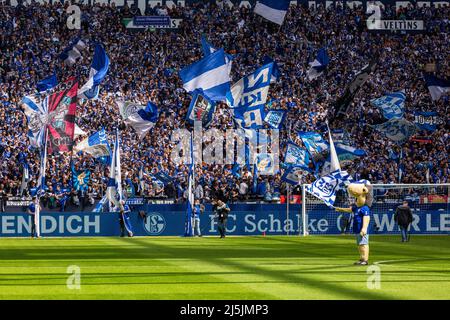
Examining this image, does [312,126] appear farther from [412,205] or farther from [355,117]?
[412,205]

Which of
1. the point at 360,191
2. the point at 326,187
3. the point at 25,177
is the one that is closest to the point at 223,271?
the point at 360,191

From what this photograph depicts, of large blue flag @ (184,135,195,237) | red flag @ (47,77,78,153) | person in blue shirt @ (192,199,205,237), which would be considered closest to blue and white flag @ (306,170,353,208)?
large blue flag @ (184,135,195,237)

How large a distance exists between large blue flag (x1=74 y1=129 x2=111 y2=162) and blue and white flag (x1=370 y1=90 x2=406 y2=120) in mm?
19545

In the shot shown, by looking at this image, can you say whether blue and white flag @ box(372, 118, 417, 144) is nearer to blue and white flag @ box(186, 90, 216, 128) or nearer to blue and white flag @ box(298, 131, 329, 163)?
blue and white flag @ box(298, 131, 329, 163)

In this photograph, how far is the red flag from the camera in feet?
151

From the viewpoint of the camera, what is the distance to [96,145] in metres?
50.3

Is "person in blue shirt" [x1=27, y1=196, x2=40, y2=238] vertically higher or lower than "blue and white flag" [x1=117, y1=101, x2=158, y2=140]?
lower

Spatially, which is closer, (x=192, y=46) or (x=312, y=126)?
(x=312, y=126)

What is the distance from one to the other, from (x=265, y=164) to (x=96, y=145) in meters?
9.73

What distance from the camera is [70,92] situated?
46.4 meters

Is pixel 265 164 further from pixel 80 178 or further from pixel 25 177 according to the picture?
pixel 25 177

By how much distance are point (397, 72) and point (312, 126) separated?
12.2 meters

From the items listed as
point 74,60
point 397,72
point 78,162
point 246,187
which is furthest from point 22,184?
point 397,72

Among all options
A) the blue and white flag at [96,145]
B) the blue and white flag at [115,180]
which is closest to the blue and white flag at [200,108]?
the blue and white flag at [115,180]
